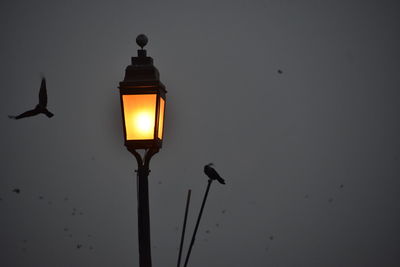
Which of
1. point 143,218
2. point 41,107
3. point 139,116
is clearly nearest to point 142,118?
point 139,116

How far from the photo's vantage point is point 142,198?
3076 millimetres

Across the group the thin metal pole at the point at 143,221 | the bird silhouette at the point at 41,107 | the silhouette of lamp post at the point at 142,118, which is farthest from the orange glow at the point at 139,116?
the bird silhouette at the point at 41,107

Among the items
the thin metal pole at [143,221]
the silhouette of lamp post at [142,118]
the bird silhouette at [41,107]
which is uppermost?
the bird silhouette at [41,107]

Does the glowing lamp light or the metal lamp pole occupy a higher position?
the glowing lamp light

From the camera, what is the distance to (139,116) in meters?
3.05

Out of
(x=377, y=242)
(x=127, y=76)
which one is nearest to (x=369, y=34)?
A: (x=377, y=242)

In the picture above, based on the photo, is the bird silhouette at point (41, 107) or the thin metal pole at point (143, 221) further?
the bird silhouette at point (41, 107)

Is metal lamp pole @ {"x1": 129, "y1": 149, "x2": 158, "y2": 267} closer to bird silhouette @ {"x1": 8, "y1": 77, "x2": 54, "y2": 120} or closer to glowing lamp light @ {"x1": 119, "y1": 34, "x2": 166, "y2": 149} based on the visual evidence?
glowing lamp light @ {"x1": 119, "y1": 34, "x2": 166, "y2": 149}

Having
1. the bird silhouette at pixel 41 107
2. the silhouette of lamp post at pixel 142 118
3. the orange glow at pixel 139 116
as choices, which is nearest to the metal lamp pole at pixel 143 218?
the silhouette of lamp post at pixel 142 118

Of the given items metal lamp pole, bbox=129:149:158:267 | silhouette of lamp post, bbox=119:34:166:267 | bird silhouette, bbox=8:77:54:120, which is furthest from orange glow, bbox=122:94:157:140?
bird silhouette, bbox=8:77:54:120

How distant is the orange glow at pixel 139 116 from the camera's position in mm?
3039

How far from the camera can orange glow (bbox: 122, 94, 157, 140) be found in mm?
3039

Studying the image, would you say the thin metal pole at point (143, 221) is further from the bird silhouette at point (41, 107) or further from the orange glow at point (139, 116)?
the bird silhouette at point (41, 107)

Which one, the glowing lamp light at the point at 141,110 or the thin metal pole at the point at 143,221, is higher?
the glowing lamp light at the point at 141,110
